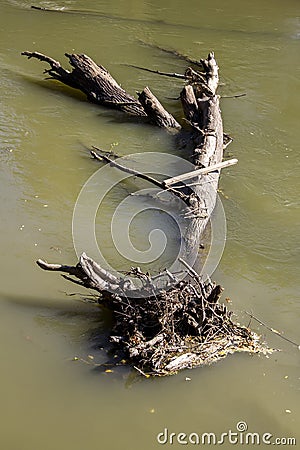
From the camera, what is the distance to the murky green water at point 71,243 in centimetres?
398

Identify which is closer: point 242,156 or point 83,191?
point 83,191

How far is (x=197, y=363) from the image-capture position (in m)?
4.34

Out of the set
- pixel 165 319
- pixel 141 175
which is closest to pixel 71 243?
pixel 141 175

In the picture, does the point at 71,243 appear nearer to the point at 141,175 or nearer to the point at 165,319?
the point at 141,175

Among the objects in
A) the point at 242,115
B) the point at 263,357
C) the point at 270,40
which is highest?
the point at 270,40

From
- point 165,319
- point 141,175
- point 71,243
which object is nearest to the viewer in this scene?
point 165,319

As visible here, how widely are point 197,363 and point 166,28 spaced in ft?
32.5

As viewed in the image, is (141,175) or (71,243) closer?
(71,243)

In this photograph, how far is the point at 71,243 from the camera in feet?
18.6

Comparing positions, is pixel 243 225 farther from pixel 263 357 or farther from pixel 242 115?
pixel 242 115

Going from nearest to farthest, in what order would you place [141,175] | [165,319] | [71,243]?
[165,319], [71,243], [141,175]

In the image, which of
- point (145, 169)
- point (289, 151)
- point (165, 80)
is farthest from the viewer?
point (165, 80)

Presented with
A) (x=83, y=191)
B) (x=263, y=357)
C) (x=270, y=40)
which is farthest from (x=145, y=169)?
(x=270, y=40)

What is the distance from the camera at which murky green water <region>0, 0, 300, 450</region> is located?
13.1 feet
